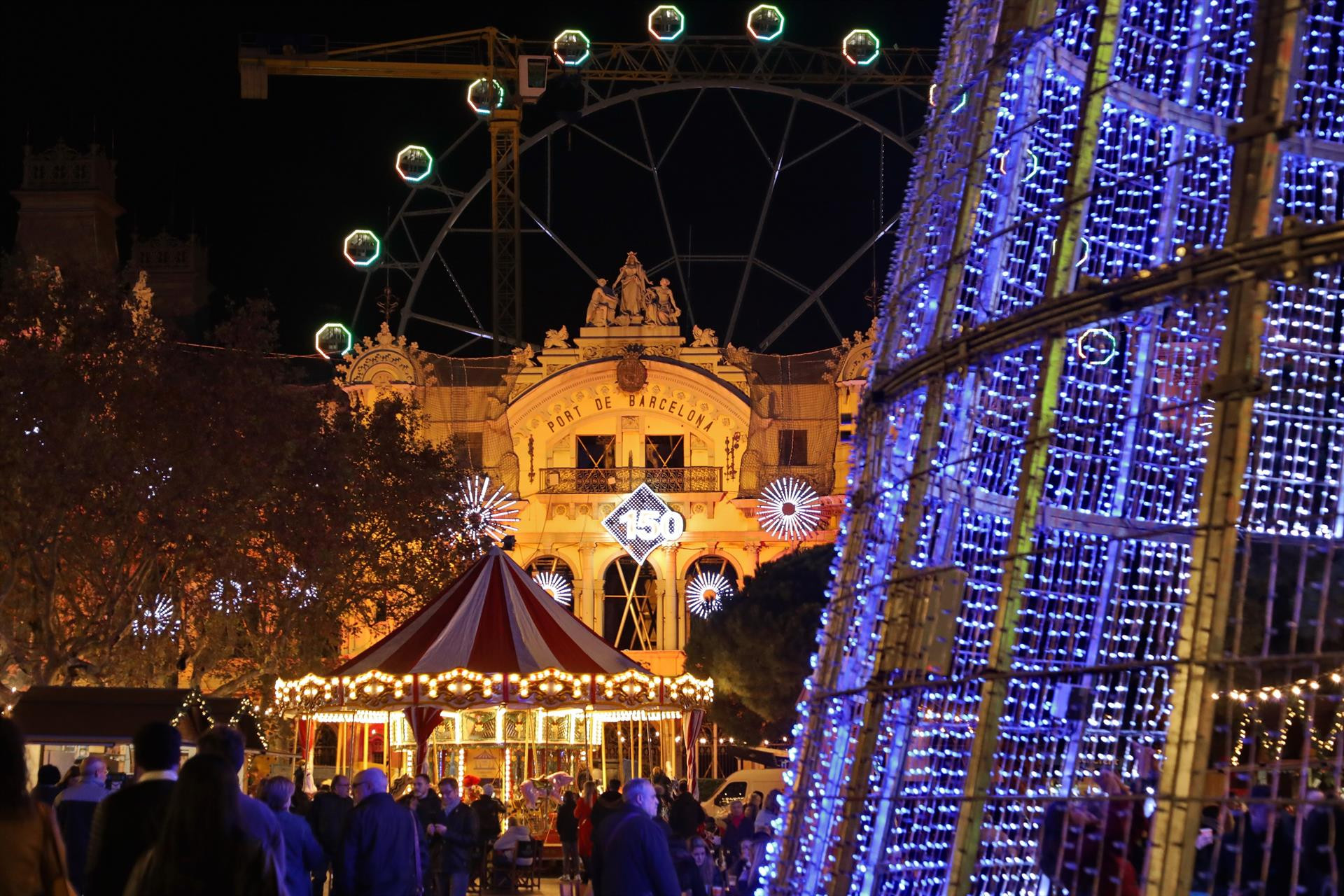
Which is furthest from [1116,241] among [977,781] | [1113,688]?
[977,781]

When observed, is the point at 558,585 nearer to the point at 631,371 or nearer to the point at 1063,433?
the point at 631,371

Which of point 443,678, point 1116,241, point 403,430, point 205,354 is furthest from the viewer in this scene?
point 403,430

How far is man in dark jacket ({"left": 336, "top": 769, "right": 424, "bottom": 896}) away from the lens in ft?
31.5

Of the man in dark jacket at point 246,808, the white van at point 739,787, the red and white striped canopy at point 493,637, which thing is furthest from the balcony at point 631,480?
the man in dark jacket at point 246,808

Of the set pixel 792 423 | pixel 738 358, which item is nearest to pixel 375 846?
pixel 738 358

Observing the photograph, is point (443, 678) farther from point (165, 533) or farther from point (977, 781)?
point (977, 781)

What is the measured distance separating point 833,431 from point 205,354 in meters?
21.9

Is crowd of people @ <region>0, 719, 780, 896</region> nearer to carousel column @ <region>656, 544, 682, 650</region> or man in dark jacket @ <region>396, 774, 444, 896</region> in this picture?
man in dark jacket @ <region>396, 774, 444, 896</region>

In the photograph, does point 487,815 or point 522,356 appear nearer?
point 487,815

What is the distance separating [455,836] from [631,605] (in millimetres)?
30669

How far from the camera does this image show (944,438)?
239 inches

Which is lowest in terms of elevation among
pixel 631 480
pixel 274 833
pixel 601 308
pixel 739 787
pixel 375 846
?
pixel 739 787

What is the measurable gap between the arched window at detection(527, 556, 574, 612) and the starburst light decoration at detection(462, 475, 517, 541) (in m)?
1.61

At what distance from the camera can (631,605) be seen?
4606 centimetres
